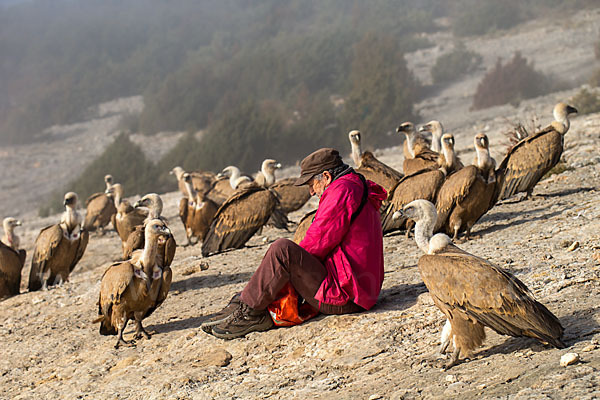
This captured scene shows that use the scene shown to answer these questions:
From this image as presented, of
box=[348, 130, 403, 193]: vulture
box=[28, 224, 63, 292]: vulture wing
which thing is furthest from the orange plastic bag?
box=[28, 224, 63, 292]: vulture wing

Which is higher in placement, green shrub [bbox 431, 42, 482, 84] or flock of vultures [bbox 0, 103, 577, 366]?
green shrub [bbox 431, 42, 482, 84]

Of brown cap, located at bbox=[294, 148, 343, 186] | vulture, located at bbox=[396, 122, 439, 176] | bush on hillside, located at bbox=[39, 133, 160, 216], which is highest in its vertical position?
brown cap, located at bbox=[294, 148, 343, 186]

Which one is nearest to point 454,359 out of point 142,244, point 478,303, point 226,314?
point 478,303

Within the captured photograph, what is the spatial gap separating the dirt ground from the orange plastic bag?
8 centimetres

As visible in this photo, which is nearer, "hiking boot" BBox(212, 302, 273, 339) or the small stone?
the small stone

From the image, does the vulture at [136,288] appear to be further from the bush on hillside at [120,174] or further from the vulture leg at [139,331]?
the bush on hillside at [120,174]

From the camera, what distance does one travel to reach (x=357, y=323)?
490 centimetres

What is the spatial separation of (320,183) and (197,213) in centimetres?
573

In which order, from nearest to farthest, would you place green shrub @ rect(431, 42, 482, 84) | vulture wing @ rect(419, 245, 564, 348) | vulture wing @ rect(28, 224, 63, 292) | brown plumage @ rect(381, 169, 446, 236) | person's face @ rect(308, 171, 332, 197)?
vulture wing @ rect(419, 245, 564, 348) < person's face @ rect(308, 171, 332, 197) < brown plumage @ rect(381, 169, 446, 236) < vulture wing @ rect(28, 224, 63, 292) < green shrub @ rect(431, 42, 482, 84)

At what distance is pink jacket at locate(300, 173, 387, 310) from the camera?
4.73 m

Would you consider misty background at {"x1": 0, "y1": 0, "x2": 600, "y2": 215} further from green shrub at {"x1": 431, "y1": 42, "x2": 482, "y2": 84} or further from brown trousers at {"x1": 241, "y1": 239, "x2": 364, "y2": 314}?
brown trousers at {"x1": 241, "y1": 239, "x2": 364, "y2": 314}

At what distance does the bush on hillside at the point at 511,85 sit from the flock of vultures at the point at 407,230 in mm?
17961

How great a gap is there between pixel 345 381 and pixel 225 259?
15.3 ft

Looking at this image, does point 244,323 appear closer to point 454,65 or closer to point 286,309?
point 286,309
